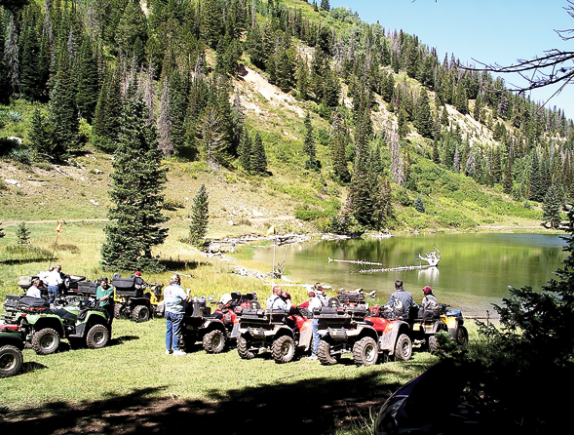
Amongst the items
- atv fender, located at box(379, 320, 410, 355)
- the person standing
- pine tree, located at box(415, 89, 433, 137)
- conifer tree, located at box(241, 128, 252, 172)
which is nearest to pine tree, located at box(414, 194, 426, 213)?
conifer tree, located at box(241, 128, 252, 172)

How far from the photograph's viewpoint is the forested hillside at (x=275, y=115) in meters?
66.8

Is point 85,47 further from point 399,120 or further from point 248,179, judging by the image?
point 399,120

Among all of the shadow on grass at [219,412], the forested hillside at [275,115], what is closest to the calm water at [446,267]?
the forested hillside at [275,115]

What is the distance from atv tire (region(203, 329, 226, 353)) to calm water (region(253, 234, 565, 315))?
14.6 metres

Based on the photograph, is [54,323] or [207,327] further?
[207,327]

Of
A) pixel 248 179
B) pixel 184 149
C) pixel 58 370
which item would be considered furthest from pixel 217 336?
pixel 184 149

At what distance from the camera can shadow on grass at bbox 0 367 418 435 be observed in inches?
223

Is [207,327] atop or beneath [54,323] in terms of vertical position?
beneath

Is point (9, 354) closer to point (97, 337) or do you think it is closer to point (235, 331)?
point (97, 337)

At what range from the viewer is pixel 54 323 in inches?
392

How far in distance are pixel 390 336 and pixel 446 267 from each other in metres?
29.2

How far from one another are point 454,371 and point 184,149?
244 ft

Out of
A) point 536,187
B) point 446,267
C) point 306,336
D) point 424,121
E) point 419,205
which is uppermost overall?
point 424,121

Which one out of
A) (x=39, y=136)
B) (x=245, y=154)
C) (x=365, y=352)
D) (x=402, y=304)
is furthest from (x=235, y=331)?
(x=245, y=154)
